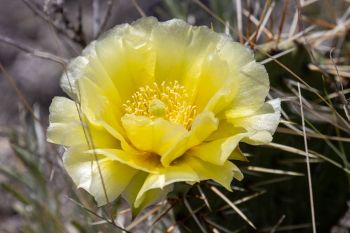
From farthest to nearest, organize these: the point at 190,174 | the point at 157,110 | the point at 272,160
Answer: the point at 272,160 → the point at 157,110 → the point at 190,174

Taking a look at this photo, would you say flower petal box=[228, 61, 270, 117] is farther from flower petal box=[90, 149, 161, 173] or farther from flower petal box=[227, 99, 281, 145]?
flower petal box=[90, 149, 161, 173]

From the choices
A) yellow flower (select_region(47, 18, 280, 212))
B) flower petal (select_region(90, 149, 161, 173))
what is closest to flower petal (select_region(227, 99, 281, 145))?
yellow flower (select_region(47, 18, 280, 212))

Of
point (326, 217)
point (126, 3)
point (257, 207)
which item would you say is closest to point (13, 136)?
point (257, 207)

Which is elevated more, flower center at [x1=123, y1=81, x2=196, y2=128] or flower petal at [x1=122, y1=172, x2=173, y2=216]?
flower center at [x1=123, y1=81, x2=196, y2=128]

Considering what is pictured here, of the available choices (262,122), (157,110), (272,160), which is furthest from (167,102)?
(272,160)

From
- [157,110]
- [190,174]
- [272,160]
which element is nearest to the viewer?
[190,174]

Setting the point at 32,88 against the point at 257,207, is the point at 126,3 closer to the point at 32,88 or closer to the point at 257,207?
the point at 32,88

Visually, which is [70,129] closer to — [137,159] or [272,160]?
[137,159]

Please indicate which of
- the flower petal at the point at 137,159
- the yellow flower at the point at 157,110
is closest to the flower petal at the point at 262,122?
the yellow flower at the point at 157,110

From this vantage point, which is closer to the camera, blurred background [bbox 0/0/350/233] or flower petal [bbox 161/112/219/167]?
flower petal [bbox 161/112/219/167]
